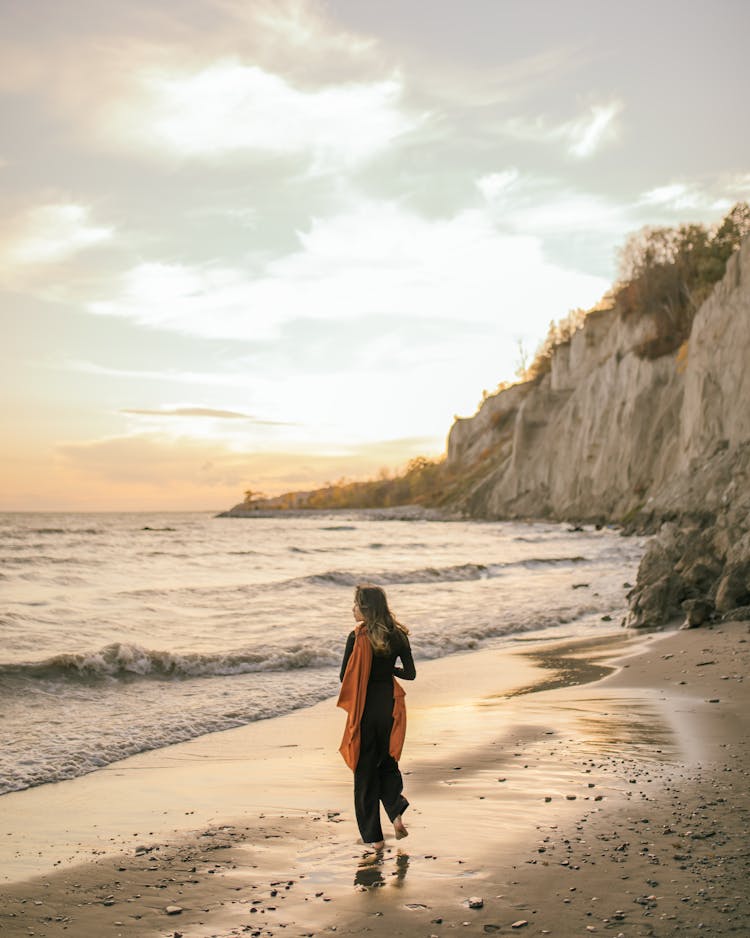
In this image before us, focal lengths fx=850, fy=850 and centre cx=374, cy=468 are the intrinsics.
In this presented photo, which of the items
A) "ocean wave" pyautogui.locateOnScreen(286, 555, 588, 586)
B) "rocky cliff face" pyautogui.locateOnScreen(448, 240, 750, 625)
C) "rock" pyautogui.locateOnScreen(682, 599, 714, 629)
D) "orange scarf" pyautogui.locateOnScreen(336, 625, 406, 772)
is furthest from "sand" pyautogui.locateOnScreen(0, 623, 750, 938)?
"ocean wave" pyautogui.locateOnScreen(286, 555, 588, 586)

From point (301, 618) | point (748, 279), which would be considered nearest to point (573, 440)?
point (748, 279)

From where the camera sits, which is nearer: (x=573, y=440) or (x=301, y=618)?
(x=301, y=618)

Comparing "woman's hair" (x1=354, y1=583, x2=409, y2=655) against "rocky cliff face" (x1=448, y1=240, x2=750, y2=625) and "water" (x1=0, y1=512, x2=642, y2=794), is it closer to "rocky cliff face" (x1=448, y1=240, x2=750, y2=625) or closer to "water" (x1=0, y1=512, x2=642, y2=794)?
"water" (x1=0, y1=512, x2=642, y2=794)

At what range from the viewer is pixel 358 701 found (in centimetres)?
496

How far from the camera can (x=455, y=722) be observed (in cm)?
796

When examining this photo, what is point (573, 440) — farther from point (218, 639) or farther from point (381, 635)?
point (381, 635)

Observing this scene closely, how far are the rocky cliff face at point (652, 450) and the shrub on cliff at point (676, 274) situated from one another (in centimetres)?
136

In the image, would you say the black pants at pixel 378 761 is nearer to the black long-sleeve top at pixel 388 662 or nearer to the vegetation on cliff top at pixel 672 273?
the black long-sleeve top at pixel 388 662

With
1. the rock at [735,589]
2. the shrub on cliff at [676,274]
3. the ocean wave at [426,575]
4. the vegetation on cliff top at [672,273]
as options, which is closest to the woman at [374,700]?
the rock at [735,589]

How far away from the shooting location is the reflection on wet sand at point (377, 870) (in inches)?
161

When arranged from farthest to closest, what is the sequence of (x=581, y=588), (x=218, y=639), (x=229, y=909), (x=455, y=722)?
(x=581, y=588)
(x=218, y=639)
(x=455, y=722)
(x=229, y=909)

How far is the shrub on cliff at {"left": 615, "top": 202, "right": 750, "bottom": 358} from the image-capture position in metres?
52.9

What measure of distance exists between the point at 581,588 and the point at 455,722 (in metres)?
13.6

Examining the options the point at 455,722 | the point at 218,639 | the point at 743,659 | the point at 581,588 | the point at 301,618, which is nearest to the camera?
the point at 455,722
